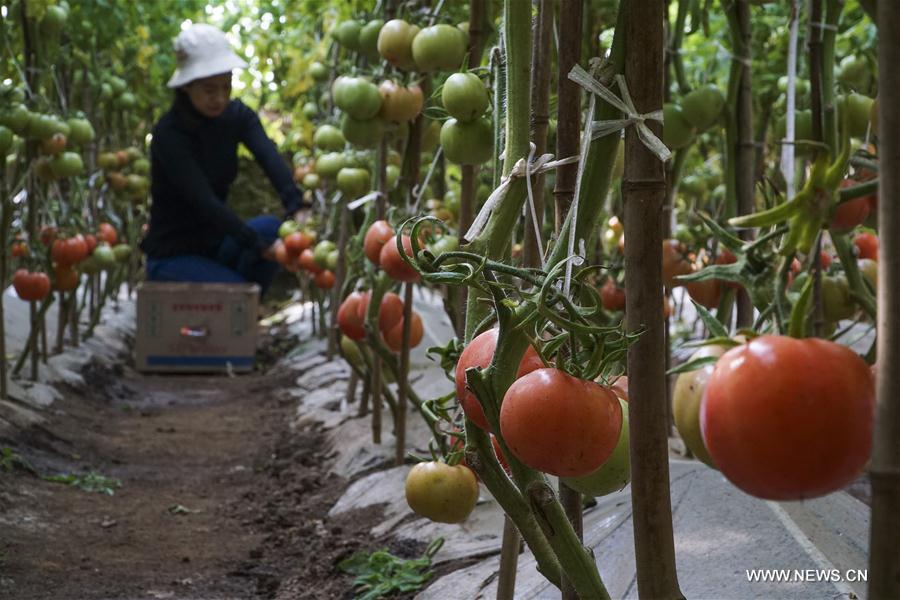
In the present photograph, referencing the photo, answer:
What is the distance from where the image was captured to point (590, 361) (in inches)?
37.5

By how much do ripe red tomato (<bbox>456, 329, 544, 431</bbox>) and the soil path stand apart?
53.1 inches

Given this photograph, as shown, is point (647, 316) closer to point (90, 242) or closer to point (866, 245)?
point (866, 245)

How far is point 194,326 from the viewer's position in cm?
607

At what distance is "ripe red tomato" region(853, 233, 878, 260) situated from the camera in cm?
195

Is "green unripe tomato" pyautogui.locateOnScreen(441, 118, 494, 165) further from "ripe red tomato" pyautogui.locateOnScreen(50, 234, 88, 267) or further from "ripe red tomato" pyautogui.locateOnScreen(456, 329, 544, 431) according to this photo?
"ripe red tomato" pyautogui.locateOnScreen(50, 234, 88, 267)

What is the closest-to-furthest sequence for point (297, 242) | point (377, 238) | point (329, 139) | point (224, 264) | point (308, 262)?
point (377, 238)
point (329, 139)
point (308, 262)
point (297, 242)
point (224, 264)

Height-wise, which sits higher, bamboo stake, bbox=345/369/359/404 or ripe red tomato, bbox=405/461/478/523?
ripe red tomato, bbox=405/461/478/523

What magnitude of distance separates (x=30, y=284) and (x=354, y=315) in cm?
188

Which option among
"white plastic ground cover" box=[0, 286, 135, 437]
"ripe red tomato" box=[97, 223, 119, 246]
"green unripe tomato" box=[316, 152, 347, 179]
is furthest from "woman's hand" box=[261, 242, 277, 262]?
"green unripe tomato" box=[316, 152, 347, 179]

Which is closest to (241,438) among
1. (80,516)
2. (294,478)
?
(294,478)

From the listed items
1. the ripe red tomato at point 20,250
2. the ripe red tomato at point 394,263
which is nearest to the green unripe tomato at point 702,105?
the ripe red tomato at point 394,263

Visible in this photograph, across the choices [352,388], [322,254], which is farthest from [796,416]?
[322,254]

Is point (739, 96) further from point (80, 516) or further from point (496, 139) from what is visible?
point (80, 516)

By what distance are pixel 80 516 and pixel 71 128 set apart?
76.2 inches
